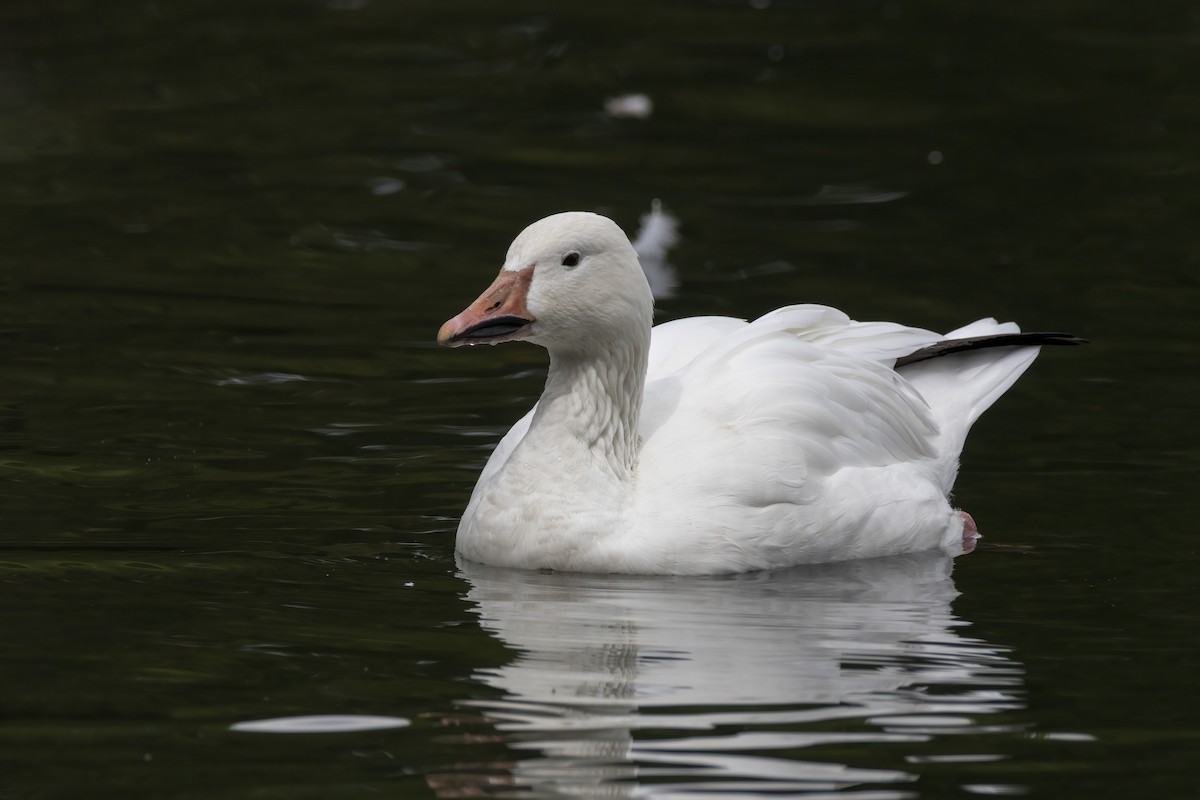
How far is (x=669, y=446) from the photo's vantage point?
801 cm

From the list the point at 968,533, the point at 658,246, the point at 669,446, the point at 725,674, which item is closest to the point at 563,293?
the point at 669,446

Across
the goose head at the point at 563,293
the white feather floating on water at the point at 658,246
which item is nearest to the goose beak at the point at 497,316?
the goose head at the point at 563,293

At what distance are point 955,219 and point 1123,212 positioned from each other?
3.76 feet

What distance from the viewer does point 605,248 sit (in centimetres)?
790

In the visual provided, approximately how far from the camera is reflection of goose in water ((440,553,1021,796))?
5.62m

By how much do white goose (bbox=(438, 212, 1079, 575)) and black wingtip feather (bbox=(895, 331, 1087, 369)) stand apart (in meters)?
0.45

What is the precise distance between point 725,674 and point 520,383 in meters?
4.51

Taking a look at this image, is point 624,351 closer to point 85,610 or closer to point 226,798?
point 85,610

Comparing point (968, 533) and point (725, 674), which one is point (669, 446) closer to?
point (968, 533)

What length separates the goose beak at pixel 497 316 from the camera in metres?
7.59

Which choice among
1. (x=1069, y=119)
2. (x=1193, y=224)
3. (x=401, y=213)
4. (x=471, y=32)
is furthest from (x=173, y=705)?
(x=471, y=32)

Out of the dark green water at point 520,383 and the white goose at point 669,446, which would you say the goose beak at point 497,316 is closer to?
the white goose at point 669,446

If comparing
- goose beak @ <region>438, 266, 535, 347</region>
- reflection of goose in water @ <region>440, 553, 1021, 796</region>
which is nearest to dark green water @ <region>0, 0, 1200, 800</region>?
reflection of goose in water @ <region>440, 553, 1021, 796</region>

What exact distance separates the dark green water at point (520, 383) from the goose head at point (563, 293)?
944mm
